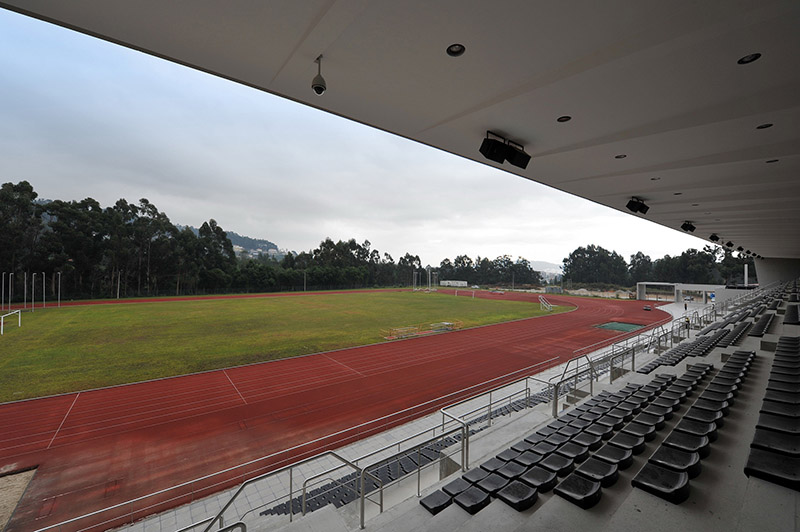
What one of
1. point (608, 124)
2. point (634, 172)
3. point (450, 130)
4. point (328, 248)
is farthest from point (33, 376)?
point (328, 248)

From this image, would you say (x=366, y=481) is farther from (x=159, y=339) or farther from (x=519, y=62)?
(x=159, y=339)

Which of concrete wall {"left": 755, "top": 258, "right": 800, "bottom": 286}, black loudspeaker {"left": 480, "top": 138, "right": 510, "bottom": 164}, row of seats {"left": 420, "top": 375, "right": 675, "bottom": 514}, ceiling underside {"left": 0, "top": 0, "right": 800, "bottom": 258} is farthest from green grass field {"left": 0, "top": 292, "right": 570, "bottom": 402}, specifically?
concrete wall {"left": 755, "top": 258, "right": 800, "bottom": 286}

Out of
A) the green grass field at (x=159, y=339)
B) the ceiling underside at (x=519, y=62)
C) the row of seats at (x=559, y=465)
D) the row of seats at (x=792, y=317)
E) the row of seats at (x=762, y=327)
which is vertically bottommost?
the green grass field at (x=159, y=339)

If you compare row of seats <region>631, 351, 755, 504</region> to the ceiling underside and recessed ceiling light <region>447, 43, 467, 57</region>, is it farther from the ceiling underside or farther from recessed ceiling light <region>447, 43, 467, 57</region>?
recessed ceiling light <region>447, 43, 467, 57</region>

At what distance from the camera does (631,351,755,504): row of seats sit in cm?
286

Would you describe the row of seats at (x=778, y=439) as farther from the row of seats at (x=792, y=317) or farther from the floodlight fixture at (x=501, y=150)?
the row of seats at (x=792, y=317)

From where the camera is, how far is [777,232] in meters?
14.9

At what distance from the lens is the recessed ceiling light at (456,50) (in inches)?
121

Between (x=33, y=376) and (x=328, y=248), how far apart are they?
7859 centimetres

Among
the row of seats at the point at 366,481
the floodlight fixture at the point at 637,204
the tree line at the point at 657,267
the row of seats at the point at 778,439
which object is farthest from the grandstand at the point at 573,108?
the tree line at the point at 657,267

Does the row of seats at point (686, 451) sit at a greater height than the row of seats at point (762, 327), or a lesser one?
lesser

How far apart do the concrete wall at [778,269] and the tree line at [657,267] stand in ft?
93.8

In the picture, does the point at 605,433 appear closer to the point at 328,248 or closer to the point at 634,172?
the point at 634,172

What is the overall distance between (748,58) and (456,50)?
2.94 meters
